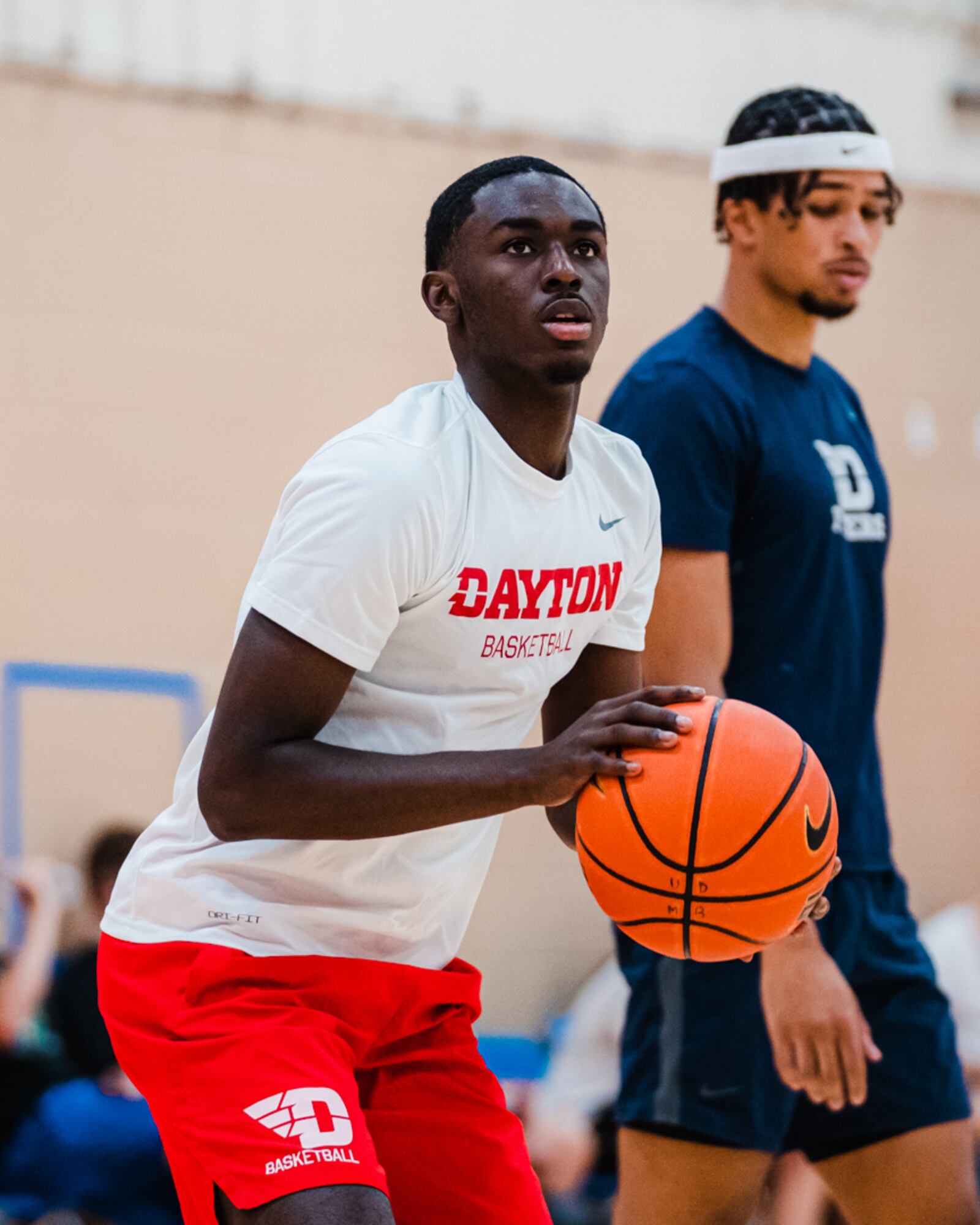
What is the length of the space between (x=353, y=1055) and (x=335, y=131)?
4.45 m

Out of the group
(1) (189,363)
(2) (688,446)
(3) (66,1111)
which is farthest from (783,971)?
(1) (189,363)

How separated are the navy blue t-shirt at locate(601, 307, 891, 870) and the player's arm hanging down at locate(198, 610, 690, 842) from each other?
1.03m

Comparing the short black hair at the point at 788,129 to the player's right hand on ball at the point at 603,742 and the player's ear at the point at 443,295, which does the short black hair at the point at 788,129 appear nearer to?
the player's ear at the point at 443,295

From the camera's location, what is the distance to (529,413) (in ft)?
8.07

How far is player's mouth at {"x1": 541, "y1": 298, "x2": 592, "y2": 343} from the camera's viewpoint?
238 centimetres

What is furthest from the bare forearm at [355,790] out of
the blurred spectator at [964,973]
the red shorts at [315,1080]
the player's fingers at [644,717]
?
the blurred spectator at [964,973]

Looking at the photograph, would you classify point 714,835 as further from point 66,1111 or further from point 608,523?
point 66,1111

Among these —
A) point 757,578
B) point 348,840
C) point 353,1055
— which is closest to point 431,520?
point 348,840

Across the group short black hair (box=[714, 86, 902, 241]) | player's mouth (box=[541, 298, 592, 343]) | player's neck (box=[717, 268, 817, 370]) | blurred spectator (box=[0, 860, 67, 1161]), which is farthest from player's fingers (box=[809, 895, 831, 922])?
blurred spectator (box=[0, 860, 67, 1161])

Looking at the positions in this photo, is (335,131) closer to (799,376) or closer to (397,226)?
(397,226)

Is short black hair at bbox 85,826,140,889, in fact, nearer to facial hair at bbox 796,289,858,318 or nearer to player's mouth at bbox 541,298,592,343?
facial hair at bbox 796,289,858,318

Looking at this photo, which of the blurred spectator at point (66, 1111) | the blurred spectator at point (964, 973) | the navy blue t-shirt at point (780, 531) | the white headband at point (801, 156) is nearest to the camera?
the navy blue t-shirt at point (780, 531)

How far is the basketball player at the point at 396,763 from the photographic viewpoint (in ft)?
7.09

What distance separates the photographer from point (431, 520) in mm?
2244
